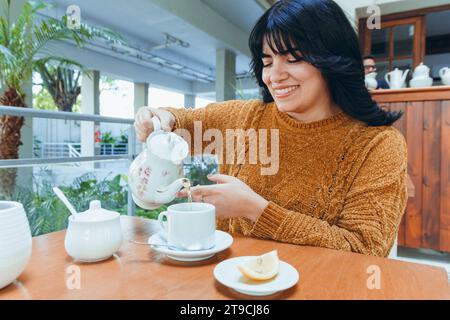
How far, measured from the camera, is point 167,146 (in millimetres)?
809

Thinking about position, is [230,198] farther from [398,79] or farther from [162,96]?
[162,96]

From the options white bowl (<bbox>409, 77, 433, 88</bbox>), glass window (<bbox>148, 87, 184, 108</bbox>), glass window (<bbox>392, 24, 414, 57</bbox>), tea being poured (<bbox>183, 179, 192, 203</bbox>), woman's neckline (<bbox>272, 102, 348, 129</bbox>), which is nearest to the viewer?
tea being poured (<bbox>183, 179, 192, 203</bbox>)

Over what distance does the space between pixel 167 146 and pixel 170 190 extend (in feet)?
Result: 0.34

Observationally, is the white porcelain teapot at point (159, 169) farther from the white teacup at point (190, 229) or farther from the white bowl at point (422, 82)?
the white bowl at point (422, 82)

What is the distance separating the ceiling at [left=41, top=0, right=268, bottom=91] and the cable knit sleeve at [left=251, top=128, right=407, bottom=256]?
413 cm

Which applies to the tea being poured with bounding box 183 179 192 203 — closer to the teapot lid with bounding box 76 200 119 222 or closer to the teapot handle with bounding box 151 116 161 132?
the teapot lid with bounding box 76 200 119 222

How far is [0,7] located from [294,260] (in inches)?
144

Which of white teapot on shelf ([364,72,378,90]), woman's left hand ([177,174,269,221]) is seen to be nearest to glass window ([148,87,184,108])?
white teapot on shelf ([364,72,378,90])

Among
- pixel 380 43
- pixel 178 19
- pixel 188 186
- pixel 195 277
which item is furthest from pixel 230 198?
pixel 178 19

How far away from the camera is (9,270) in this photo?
560 millimetres

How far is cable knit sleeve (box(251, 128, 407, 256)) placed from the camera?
0.84 meters

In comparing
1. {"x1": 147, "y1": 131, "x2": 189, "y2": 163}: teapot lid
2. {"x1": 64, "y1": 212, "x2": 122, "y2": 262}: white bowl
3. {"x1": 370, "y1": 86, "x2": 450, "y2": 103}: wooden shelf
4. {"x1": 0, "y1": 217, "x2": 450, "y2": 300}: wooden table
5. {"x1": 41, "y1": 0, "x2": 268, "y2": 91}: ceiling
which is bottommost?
{"x1": 0, "y1": 217, "x2": 450, "y2": 300}: wooden table
